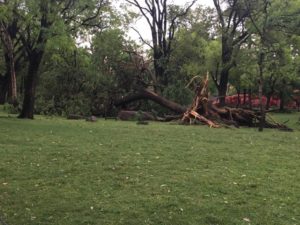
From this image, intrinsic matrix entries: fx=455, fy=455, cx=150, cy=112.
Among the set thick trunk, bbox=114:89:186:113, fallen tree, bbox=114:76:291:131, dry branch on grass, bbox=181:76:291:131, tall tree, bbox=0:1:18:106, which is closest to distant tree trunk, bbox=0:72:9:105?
tall tree, bbox=0:1:18:106

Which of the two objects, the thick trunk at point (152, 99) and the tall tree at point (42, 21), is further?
the thick trunk at point (152, 99)

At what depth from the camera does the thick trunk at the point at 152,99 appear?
23.3 metres

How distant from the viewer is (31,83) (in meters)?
18.5

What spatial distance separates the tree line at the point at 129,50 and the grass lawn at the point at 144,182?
20.7ft

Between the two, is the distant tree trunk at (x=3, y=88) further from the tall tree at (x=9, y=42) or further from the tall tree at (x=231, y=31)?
the tall tree at (x=231, y=31)

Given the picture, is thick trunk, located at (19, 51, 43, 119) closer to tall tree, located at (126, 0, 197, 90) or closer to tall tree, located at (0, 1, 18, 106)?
tall tree, located at (0, 1, 18, 106)

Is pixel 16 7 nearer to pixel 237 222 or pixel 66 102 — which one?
pixel 66 102

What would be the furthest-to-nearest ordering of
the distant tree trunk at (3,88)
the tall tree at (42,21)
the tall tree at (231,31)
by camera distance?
the distant tree trunk at (3,88) → the tall tree at (231,31) → the tall tree at (42,21)

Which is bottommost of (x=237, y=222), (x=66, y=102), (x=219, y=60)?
(x=237, y=222)

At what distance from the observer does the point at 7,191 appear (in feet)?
21.3

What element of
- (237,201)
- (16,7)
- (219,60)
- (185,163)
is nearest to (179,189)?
(237,201)

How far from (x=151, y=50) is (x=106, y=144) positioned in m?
25.3

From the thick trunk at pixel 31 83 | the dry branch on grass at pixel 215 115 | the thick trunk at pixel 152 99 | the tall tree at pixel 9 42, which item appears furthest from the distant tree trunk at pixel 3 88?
the dry branch on grass at pixel 215 115

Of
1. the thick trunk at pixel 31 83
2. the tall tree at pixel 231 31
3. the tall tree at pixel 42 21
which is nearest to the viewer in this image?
the tall tree at pixel 42 21
